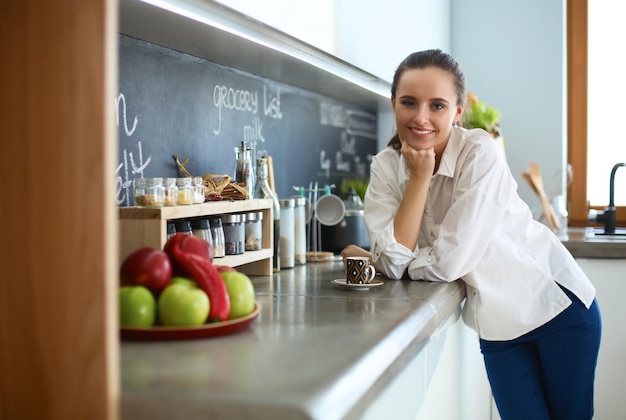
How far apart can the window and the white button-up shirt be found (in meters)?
2.11

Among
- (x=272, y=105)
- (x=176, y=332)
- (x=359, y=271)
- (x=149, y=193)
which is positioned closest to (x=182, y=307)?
(x=176, y=332)

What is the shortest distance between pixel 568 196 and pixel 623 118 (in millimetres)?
501

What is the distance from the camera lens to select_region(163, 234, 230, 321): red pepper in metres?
1.04

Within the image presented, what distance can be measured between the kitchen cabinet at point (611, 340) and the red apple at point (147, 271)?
2.18 m

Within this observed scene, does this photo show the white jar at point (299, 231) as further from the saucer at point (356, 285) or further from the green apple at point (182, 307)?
the green apple at point (182, 307)

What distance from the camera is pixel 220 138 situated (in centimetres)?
208

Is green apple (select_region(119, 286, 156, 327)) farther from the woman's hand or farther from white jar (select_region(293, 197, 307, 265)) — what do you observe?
white jar (select_region(293, 197, 307, 265))

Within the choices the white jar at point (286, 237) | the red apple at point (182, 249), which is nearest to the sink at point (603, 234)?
the white jar at point (286, 237)

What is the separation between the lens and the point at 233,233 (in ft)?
5.66

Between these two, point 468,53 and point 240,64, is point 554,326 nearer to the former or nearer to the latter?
point 240,64

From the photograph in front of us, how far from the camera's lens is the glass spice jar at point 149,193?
4.60 ft

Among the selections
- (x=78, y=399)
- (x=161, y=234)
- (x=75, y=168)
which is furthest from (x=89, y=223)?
(x=161, y=234)

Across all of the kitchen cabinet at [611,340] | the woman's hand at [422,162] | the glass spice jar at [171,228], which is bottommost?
the kitchen cabinet at [611,340]

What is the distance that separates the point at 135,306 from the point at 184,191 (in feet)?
1.78
